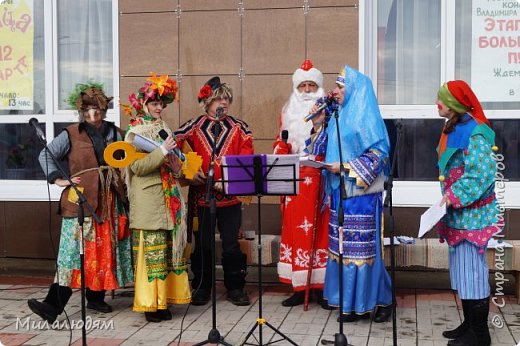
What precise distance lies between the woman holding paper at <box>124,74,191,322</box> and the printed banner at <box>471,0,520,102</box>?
3262 millimetres

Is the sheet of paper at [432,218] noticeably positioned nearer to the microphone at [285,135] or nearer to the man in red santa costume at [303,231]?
the man in red santa costume at [303,231]

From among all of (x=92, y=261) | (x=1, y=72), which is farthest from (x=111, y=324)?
(x=1, y=72)

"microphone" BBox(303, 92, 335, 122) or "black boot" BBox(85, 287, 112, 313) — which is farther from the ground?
"microphone" BBox(303, 92, 335, 122)

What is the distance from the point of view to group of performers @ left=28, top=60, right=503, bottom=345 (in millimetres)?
5070

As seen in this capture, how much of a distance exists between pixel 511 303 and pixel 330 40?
307 cm

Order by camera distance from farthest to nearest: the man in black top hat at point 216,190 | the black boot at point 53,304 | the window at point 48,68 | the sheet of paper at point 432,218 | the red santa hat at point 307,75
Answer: the window at point 48,68
the red santa hat at point 307,75
the man in black top hat at point 216,190
the black boot at point 53,304
the sheet of paper at point 432,218

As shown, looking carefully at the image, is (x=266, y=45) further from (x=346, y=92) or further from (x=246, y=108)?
(x=346, y=92)

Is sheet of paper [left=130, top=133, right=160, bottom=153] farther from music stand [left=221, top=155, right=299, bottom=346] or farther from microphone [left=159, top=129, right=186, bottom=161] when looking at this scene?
music stand [left=221, top=155, right=299, bottom=346]

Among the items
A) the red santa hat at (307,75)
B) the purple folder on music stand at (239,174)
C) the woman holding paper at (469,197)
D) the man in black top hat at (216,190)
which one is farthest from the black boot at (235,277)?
the woman holding paper at (469,197)

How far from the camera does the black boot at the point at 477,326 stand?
5.03 m

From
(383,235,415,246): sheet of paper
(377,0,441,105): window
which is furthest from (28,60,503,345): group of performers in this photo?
(377,0,441,105): window

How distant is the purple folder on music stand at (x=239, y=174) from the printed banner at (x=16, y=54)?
393 centimetres

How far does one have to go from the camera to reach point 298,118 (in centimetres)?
632

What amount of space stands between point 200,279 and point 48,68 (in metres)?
3.23
